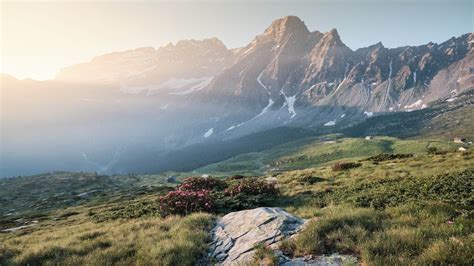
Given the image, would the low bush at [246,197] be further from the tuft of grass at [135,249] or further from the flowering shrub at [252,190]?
the tuft of grass at [135,249]

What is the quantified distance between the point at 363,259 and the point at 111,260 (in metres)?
8.69

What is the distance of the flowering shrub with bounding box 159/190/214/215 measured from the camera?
2116cm

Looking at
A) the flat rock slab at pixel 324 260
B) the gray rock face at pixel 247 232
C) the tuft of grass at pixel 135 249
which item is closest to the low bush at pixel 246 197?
the tuft of grass at pixel 135 249

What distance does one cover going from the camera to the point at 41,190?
4449 inches

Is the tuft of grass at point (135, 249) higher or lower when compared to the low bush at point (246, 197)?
higher

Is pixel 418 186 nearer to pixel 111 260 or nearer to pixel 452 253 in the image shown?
pixel 452 253

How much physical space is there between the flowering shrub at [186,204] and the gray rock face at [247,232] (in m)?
6.54

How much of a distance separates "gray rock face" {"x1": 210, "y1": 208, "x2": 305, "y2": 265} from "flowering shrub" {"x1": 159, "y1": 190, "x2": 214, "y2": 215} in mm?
6540

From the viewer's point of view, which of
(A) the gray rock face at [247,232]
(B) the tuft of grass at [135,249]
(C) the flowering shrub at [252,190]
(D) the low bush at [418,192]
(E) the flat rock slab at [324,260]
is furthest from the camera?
(C) the flowering shrub at [252,190]

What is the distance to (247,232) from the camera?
12734 mm

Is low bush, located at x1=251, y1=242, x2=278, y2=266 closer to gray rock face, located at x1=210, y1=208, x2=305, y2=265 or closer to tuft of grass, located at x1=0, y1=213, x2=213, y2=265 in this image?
gray rock face, located at x1=210, y1=208, x2=305, y2=265

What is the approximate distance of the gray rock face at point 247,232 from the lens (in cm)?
1113

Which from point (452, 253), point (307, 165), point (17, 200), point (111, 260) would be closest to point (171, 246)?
point (111, 260)

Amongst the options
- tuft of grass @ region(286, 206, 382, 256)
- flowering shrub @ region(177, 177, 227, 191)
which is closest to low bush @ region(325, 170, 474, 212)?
tuft of grass @ region(286, 206, 382, 256)
